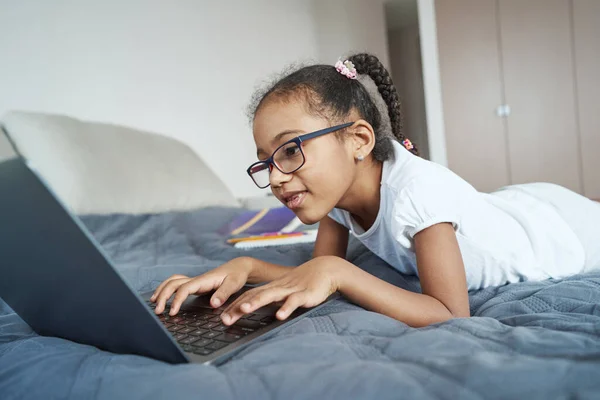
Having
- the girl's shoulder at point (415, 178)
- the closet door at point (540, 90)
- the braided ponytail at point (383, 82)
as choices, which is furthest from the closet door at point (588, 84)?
the girl's shoulder at point (415, 178)

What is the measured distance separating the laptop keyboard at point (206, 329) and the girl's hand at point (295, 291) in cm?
2

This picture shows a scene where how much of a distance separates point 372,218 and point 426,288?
1.12 ft

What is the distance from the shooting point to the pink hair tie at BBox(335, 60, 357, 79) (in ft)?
3.51

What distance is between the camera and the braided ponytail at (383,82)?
1.17 meters

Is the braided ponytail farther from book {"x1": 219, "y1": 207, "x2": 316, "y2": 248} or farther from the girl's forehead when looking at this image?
book {"x1": 219, "y1": 207, "x2": 316, "y2": 248}

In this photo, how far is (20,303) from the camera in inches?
25.7

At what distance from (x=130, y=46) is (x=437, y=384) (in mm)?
2360

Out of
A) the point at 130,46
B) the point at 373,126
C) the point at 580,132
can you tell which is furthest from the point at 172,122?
the point at 580,132

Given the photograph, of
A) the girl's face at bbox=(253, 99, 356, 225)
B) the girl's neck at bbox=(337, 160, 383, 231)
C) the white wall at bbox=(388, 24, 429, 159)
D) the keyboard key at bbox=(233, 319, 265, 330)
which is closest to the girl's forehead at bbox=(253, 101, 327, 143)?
the girl's face at bbox=(253, 99, 356, 225)

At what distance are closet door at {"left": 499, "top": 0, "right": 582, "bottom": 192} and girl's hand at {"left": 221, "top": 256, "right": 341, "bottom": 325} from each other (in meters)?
3.58

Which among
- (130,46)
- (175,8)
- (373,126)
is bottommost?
(373,126)

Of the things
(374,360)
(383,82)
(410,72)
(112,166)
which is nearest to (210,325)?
(374,360)

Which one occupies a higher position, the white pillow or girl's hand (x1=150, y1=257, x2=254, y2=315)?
the white pillow

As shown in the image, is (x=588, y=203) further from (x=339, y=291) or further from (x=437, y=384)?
(x=437, y=384)
